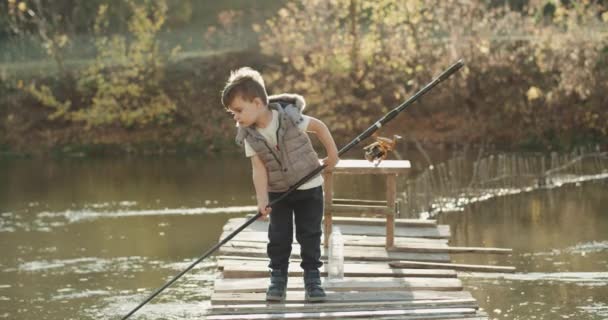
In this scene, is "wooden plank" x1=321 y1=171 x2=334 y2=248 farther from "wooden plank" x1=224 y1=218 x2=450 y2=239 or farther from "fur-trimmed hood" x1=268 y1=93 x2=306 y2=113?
"fur-trimmed hood" x1=268 y1=93 x2=306 y2=113

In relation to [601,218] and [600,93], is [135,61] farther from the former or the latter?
[601,218]

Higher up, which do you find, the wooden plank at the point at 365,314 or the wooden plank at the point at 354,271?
the wooden plank at the point at 354,271

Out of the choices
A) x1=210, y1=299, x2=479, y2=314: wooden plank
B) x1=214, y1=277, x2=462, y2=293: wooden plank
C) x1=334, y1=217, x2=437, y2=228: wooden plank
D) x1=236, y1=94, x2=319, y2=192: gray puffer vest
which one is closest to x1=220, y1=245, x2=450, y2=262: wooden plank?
x1=214, y1=277, x2=462, y2=293: wooden plank

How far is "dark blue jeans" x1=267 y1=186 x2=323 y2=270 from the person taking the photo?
8.79 meters

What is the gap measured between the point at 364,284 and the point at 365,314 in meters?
0.81

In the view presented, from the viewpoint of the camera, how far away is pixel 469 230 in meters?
16.4

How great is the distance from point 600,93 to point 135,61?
11929 mm

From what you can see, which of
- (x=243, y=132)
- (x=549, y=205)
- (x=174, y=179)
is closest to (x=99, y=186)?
(x=174, y=179)

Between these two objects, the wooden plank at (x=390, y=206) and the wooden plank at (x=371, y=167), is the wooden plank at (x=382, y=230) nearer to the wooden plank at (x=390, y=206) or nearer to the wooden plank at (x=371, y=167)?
the wooden plank at (x=390, y=206)

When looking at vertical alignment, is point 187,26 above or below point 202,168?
above

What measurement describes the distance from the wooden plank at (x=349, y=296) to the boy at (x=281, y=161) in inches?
3.2

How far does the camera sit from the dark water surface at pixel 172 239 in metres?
11.4

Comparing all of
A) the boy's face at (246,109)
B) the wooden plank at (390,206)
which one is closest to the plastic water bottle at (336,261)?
the wooden plank at (390,206)

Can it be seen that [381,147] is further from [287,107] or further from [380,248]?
[287,107]
